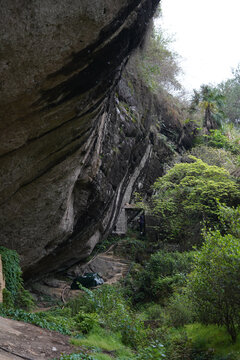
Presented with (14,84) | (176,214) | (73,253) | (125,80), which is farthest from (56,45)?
(176,214)

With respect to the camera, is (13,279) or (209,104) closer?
(13,279)

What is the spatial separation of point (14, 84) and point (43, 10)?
4.89 ft

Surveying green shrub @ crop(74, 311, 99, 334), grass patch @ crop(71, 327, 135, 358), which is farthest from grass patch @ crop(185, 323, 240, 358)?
green shrub @ crop(74, 311, 99, 334)

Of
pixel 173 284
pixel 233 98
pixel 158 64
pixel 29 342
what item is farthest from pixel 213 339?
pixel 233 98

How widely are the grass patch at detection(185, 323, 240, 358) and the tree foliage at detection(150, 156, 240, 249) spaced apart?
889 centimetres

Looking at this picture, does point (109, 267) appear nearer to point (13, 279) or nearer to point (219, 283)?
point (13, 279)

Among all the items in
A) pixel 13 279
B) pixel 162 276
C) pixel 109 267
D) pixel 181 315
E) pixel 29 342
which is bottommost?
pixel 109 267

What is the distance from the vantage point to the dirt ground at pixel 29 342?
14.2 ft

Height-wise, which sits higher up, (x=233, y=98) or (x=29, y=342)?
(x=233, y=98)

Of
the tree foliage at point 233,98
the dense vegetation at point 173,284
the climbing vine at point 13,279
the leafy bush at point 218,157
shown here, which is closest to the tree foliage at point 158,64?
the dense vegetation at point 173,284

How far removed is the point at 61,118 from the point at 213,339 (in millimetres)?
6638

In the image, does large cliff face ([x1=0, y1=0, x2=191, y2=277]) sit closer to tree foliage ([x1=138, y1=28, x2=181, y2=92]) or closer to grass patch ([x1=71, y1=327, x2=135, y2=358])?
tree foliage ([x1=138, y1=28, x2=181, y2=92])

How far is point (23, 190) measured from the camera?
889cm

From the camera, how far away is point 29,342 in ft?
16.5
